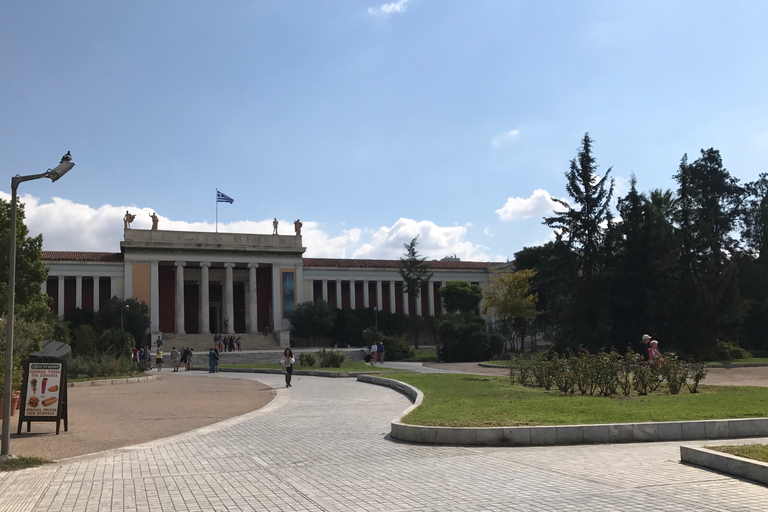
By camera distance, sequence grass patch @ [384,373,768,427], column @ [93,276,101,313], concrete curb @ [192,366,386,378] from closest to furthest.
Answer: grass patch @ [384,373,768,427], concrete curb @ [192,366,386,378], column @ [93,276,101,313]

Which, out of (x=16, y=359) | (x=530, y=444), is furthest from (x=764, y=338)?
(x=16, y=359)

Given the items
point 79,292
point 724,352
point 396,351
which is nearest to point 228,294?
point 79,292

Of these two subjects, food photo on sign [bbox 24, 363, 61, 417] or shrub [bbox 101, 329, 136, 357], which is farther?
shrub [bbox 101, 329, 136, 357]

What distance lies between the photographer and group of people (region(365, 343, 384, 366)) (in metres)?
39.2

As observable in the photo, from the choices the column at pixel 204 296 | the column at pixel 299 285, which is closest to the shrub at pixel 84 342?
the column at pixel 204 296

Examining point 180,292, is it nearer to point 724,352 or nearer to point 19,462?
point 724,352

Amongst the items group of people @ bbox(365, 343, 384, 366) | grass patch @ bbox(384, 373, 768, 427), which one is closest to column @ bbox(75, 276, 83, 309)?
group of people @ bbox(365, 343, 384, 366)

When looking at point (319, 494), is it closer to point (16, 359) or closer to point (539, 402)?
point (539, 402)

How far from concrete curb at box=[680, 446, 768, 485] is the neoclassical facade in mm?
58508

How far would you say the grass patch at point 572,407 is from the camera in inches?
420

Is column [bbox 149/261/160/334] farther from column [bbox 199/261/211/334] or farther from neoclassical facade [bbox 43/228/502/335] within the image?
column [bbox 199/261/211/334]

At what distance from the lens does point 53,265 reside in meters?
62.5

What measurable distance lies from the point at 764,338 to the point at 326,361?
99.7ft

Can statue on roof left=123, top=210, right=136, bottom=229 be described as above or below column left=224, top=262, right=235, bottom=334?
above
